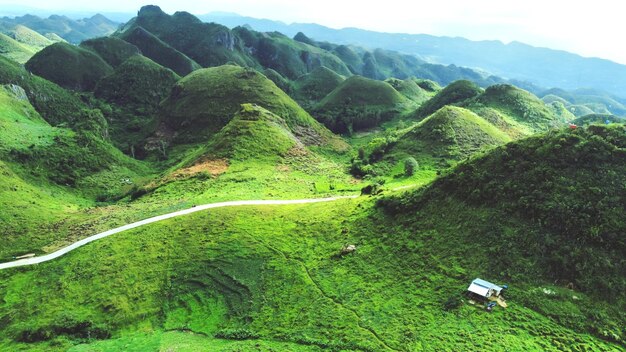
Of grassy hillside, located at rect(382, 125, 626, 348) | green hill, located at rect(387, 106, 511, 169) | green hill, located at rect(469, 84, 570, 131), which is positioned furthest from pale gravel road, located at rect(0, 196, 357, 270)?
green hill, located at rect(469, 84, 570, 131)

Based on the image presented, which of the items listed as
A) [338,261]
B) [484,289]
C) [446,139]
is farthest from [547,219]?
[446,139]

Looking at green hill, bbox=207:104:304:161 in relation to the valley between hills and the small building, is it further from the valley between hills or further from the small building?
the small building

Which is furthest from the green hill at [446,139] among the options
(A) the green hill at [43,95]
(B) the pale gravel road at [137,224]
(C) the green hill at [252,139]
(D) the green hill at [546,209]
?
(A) the green hill at [43,95]

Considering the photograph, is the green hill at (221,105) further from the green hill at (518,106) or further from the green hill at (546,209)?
the green hill at (546,209)

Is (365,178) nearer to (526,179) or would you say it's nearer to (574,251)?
(526,179)

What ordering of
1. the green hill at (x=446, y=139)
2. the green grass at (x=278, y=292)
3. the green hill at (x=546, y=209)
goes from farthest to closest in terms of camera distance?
the green hill at (x=446, y=139) → the green hill at (x=546, y=209) → the green grass at (x=278, y=292)

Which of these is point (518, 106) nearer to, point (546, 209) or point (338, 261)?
point (546, 209)

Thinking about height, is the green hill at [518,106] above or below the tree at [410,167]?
above
